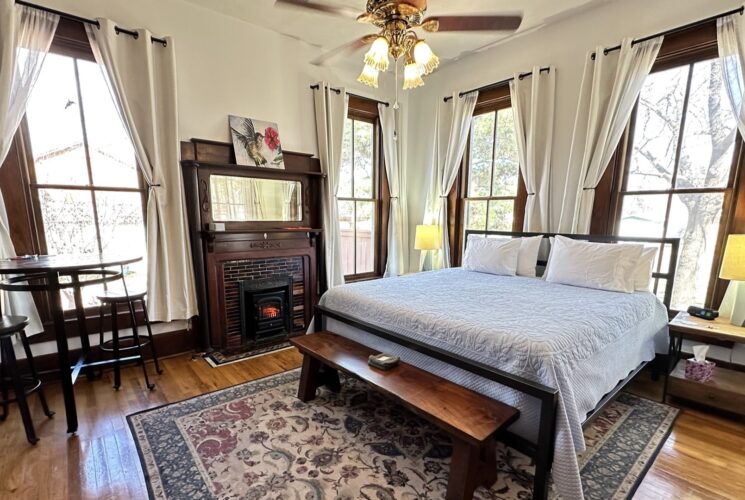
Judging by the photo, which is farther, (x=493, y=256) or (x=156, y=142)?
(x=493, y=256)

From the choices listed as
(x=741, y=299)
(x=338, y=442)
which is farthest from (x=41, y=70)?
(x=741, y=299)

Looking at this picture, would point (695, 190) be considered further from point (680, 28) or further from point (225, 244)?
point (225, 244)

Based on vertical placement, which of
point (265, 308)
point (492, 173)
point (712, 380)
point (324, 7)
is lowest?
point (712, 380)

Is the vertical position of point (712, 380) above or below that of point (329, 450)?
above

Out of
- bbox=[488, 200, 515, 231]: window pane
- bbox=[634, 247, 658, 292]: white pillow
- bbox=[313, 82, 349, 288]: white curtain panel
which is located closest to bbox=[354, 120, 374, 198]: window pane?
bbox=[313, 82, 349, 288]: white curtain panel

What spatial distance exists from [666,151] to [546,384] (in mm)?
2557

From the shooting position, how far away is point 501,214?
379 cm

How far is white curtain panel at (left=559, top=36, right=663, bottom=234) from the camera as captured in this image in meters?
2.68

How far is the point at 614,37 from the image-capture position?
2826mm

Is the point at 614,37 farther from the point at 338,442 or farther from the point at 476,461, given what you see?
the point at 338,442

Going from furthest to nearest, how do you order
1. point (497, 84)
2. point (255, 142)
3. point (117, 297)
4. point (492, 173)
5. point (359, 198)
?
point (359, 198), point (492, 173), point (497, 84), point (255, 142), point (117, 297)

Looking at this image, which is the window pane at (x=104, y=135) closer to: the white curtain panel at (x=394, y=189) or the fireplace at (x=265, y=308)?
the fireplace at (x=265, y=308)

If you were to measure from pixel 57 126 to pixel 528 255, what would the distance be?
4.12 m

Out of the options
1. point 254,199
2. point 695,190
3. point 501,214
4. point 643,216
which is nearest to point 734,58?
point 695,190
